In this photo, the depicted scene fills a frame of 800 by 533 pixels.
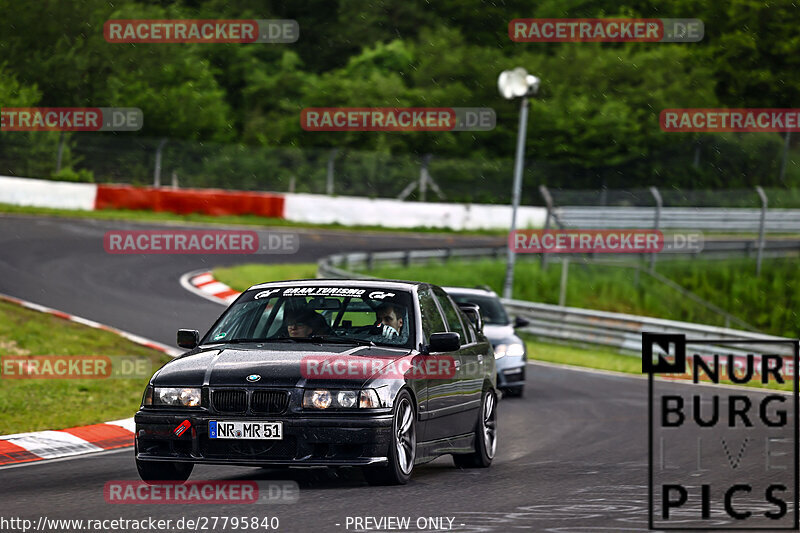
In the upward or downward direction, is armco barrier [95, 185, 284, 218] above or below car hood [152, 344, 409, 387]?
above

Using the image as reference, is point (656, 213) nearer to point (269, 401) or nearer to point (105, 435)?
point (105, 435)

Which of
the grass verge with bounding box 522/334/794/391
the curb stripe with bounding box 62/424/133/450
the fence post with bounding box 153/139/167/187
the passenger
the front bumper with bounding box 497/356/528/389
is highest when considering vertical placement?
the fence post with bounding box 153/139/167/187

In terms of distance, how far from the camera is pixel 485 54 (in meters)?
59.2

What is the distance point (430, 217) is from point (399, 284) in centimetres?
3153

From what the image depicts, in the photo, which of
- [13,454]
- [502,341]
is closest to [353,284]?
[13,454]

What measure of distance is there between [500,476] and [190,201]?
2891cm

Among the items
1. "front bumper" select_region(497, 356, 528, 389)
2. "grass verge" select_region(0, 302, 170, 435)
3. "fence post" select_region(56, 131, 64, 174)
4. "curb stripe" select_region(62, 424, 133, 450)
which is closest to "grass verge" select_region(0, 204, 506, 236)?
"fence post" select_region(56, 131, 64, 174)

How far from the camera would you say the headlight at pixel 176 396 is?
8781 mm

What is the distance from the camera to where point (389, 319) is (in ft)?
32.6

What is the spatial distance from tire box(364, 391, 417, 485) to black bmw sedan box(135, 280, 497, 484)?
0.03 ft

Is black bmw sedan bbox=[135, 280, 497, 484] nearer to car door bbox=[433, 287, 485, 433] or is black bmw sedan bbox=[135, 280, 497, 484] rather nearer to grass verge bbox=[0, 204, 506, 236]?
car door bbox=[433, 287, 485, 433]

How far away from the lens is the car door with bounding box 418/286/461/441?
970 centimetres

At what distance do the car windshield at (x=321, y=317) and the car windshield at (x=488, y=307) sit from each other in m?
7.98

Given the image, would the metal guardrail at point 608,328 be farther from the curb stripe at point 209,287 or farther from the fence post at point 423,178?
the fence post at point 423,178
